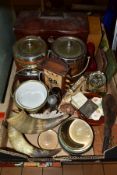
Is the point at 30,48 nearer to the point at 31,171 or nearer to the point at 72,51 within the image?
the point at 72,51

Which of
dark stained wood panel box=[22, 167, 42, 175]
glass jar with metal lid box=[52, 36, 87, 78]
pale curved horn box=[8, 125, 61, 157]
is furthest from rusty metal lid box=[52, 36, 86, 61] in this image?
dark stained wood panel box=[22, 167, 42, 175]

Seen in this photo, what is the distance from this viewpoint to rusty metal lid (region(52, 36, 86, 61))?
2.26ft

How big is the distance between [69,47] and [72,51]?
0.02 metres

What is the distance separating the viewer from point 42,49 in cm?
70

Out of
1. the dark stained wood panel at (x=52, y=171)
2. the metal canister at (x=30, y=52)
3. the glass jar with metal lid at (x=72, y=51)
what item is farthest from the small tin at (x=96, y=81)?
the dark stained wood panel at (x=52, y=171)

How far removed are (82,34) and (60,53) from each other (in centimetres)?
11

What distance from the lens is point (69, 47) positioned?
71 centimetres

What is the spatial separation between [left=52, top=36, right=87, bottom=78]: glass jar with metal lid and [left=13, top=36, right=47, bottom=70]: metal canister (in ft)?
0.14

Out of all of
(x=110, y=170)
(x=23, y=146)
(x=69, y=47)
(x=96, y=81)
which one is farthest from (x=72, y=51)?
(x=110, y=170)

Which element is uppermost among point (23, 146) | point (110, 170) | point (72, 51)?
point (72, 51)

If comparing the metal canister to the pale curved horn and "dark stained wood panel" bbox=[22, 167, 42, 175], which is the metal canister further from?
"dark stained wood panel" bbox=[22, 167, 42, 175]

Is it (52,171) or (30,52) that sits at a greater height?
(30,52)

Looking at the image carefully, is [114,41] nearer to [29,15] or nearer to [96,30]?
[96,30]

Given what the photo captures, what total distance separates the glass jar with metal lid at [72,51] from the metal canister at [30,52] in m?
0.04
